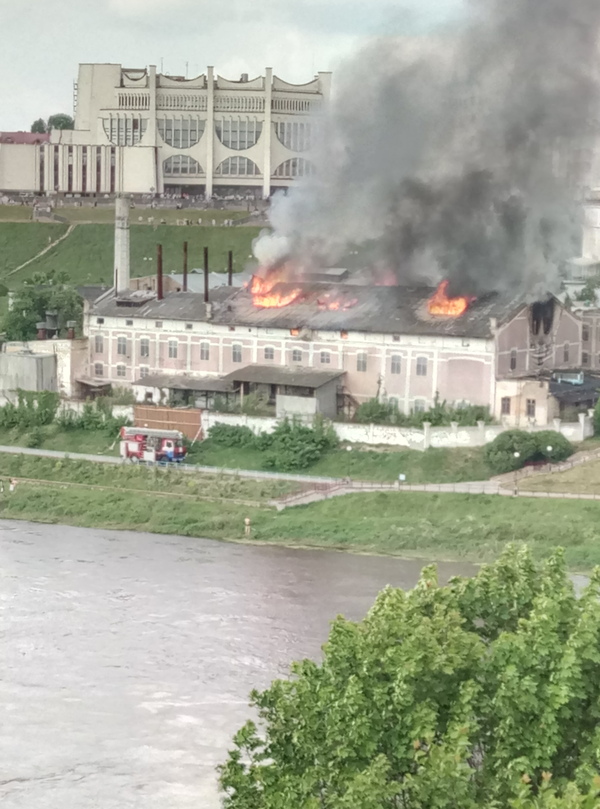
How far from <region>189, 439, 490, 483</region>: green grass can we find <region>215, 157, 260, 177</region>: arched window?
4780 centimetres

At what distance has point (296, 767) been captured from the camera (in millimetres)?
17828

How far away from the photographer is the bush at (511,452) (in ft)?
137

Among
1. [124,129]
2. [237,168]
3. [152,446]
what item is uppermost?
[124,129]

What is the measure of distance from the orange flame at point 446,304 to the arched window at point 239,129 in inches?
1735

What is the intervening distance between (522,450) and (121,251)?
59.6 feet

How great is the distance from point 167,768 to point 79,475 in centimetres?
2115

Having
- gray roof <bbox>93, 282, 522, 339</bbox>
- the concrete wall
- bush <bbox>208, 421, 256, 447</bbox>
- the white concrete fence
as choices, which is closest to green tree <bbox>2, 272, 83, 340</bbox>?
gray roof <bbox>93, 282, 522, 339</bbox>

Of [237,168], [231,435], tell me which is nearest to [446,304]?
[231,435]

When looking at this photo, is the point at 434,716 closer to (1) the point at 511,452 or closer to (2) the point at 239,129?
(1) the point at 511,452

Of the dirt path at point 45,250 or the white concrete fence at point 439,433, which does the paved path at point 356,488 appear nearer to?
the white concrete fence at point 439,433

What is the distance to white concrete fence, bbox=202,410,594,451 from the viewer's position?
43.2 m

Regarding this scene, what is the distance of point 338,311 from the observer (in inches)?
1923

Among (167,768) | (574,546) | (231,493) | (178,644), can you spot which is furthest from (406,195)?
(167,768)

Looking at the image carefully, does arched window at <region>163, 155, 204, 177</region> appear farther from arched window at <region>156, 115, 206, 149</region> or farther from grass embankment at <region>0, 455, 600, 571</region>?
grass embankment at <region>0, 455, 600, 571</region>
